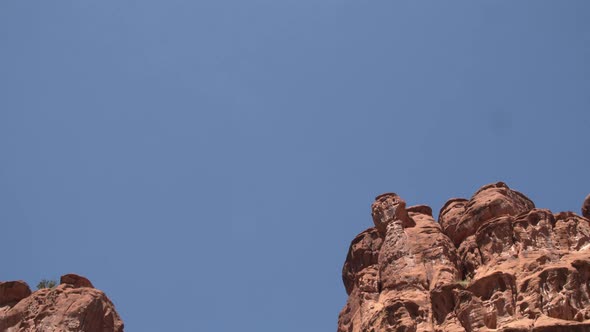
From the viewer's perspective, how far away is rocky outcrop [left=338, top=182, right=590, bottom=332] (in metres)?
35.7

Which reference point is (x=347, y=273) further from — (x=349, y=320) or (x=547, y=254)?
(x=547, y=254)

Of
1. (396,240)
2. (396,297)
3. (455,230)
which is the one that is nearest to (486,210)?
(455,230)

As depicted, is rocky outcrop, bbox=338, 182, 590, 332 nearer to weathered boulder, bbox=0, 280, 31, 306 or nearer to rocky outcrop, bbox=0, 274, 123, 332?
rocky outcrop, bbox=0, 274, 123, 332

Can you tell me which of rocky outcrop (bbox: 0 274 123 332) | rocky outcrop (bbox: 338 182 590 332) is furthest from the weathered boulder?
rocky outcrop (bbox: 338 182 590 332)

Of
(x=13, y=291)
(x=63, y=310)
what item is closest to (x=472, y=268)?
(x=63, y=310)

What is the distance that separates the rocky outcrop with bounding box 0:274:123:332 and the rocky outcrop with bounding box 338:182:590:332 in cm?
1661

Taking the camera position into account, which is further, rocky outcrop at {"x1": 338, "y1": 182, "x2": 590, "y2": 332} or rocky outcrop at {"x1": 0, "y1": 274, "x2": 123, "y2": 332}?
rocky outcrop at {"x1": 0, "y1": 274, "x2": 123, "y2": 332}

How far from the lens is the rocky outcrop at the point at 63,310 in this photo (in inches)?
1774

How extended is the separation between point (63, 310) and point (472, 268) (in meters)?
26.6

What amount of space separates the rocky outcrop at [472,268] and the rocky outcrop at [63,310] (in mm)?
16610

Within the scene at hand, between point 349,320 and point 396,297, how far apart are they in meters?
7.52

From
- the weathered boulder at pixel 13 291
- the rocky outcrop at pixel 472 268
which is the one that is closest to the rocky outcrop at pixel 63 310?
the weathered boulder at pixel 13 291

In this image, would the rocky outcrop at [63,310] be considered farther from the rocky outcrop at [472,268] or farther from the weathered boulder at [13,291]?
the rocky outcrop at [472,268]

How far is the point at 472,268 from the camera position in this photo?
43531mm
